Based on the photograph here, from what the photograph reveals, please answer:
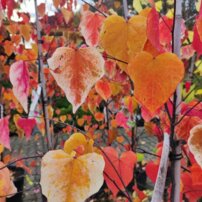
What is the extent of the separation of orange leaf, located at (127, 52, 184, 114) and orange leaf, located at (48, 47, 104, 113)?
2.1 inches

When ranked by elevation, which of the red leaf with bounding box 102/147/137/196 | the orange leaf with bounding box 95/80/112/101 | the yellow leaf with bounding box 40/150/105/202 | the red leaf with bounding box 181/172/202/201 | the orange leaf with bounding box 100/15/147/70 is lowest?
the red leaf with bounding box 181/172/202/201

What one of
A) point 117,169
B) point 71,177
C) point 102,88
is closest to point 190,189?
point 117,169

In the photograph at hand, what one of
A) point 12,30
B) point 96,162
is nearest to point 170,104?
point 96,162

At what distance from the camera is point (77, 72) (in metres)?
0.42

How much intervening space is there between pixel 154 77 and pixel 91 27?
0.88ft

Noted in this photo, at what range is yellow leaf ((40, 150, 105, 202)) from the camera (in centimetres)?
40

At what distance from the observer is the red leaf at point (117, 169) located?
0.58 metres

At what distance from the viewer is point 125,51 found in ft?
1.41

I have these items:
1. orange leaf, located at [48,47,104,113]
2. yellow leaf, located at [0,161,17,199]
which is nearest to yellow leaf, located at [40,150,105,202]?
orange leaf, located at [48,47,104,113]

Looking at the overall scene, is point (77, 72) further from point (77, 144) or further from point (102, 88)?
point (102, 88)

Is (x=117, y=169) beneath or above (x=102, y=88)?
beneath

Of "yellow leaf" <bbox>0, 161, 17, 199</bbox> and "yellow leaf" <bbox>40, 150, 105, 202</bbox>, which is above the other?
"yellow leaf" <bbox>40, 150, 105, 202</bbox>

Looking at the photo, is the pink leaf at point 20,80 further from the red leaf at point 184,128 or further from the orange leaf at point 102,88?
the orange leaf at point 102,88

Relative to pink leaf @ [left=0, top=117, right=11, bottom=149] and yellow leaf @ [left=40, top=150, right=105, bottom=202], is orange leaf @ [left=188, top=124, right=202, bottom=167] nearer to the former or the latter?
yellow leaf @ [left=40, top=150, right=105, bottom=202]
